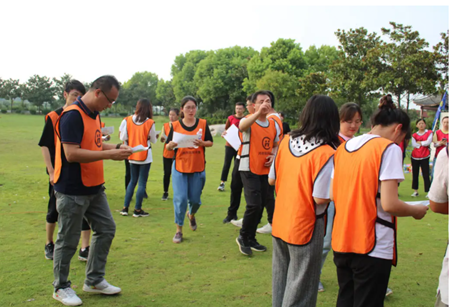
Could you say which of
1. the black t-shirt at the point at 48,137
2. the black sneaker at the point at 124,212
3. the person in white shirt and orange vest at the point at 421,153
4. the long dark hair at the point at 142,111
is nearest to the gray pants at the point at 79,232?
the black t-shirt at the point at 48,137

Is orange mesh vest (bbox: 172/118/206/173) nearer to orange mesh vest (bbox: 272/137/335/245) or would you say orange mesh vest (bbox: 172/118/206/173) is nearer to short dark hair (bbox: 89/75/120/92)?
short dark hair (bbox: 89/75/120/92)

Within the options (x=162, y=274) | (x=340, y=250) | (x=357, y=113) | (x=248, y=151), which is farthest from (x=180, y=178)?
(x=340, y=250)

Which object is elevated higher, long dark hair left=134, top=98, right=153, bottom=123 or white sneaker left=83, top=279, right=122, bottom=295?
long dark hair left=134, top=98, right=153, bottom=123

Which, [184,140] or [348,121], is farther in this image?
[184,140]

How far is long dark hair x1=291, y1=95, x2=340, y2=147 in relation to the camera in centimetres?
297

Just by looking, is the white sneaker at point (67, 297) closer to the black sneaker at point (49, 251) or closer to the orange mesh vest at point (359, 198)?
the black sneaker at point (49, 251)

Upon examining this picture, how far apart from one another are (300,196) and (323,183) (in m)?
0.20

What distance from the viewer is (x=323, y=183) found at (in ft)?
9.30

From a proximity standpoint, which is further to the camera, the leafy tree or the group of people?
the leafy tree

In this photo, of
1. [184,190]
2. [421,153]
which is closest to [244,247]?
[184,190]

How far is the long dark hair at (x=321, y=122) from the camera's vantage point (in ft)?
9.74

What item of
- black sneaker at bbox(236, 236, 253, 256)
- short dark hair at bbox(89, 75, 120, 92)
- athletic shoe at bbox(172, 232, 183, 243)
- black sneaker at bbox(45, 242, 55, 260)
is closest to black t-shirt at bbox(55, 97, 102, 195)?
short dark hair at bbox(89, 75, 120, 92)

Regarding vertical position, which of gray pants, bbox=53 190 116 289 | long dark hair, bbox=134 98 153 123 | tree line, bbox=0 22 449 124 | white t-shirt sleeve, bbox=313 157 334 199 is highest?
tree line, bbox=0 22 449 124

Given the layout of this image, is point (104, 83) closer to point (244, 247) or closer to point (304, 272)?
point (304, 272)
